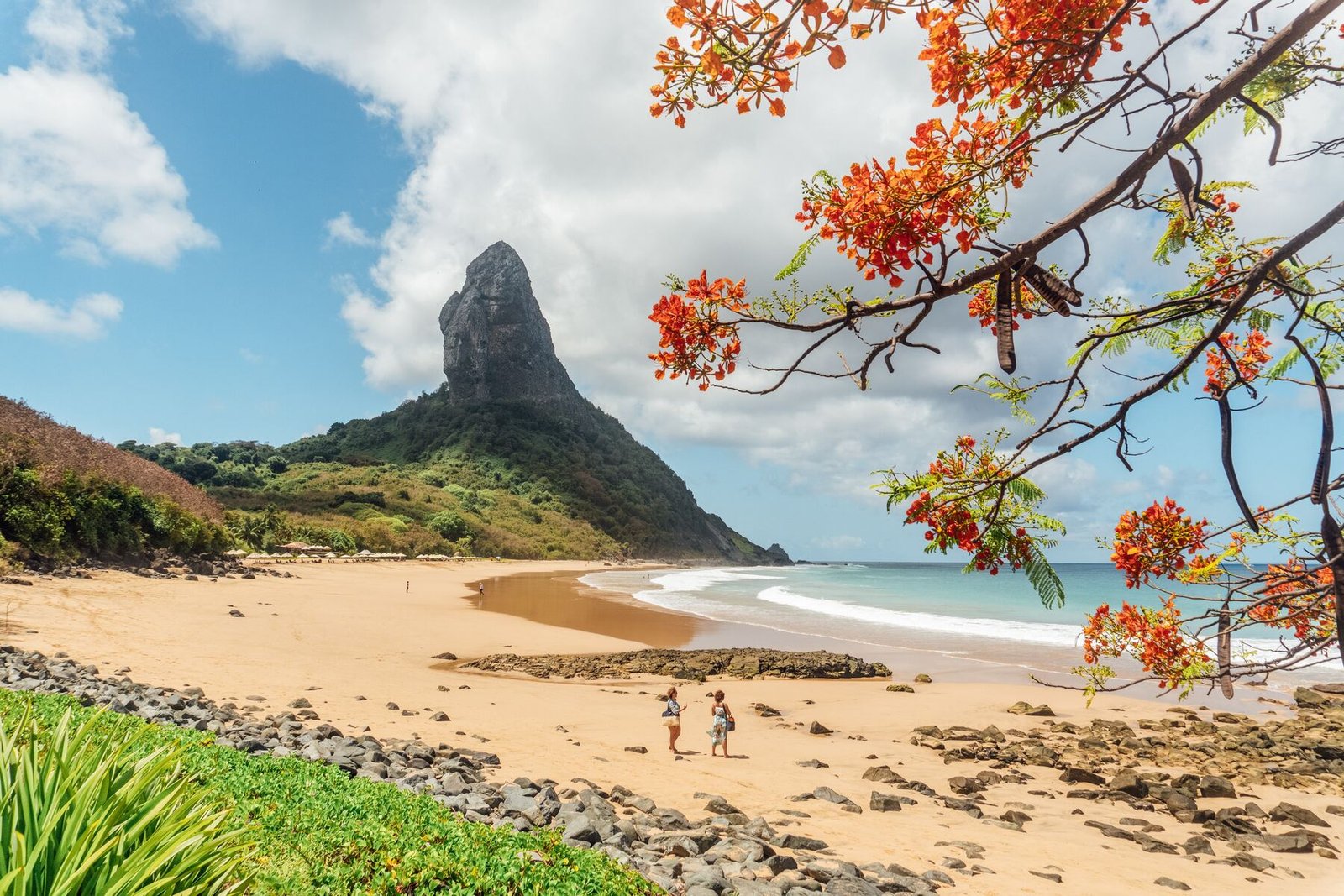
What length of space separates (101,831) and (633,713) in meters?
11.5

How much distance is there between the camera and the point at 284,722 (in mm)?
9148

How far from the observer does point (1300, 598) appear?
3621 millimetres

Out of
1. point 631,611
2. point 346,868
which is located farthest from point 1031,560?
point 631,611

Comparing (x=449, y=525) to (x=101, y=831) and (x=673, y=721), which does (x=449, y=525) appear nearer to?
(x=673, y=721)

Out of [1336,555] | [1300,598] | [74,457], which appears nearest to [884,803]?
[1300,598]

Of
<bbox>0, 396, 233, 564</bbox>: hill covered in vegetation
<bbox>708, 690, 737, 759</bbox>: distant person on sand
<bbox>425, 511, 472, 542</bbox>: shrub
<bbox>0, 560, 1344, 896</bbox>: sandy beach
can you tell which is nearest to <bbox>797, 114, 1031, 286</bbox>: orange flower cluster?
<bbox>0, 560, 1344, 896</bbox>: sandy beach

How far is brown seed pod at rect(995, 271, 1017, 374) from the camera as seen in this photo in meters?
2.31

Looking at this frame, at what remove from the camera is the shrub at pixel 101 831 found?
2631 millimetres

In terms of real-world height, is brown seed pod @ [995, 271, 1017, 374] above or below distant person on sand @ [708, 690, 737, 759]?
above

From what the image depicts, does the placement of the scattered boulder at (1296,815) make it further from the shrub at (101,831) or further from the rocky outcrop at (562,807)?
the shrub at (101,831)

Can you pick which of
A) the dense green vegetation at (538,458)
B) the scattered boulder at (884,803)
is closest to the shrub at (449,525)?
the dense green vegetation at (538,458)

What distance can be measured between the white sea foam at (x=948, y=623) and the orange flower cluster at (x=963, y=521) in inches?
1002

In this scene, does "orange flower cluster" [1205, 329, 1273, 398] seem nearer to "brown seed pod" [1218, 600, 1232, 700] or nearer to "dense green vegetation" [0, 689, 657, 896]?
"brown seed pod" [1218, 600, 1232, 700]

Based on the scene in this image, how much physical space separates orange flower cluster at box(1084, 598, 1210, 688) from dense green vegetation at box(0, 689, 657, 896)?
3.36 meters
